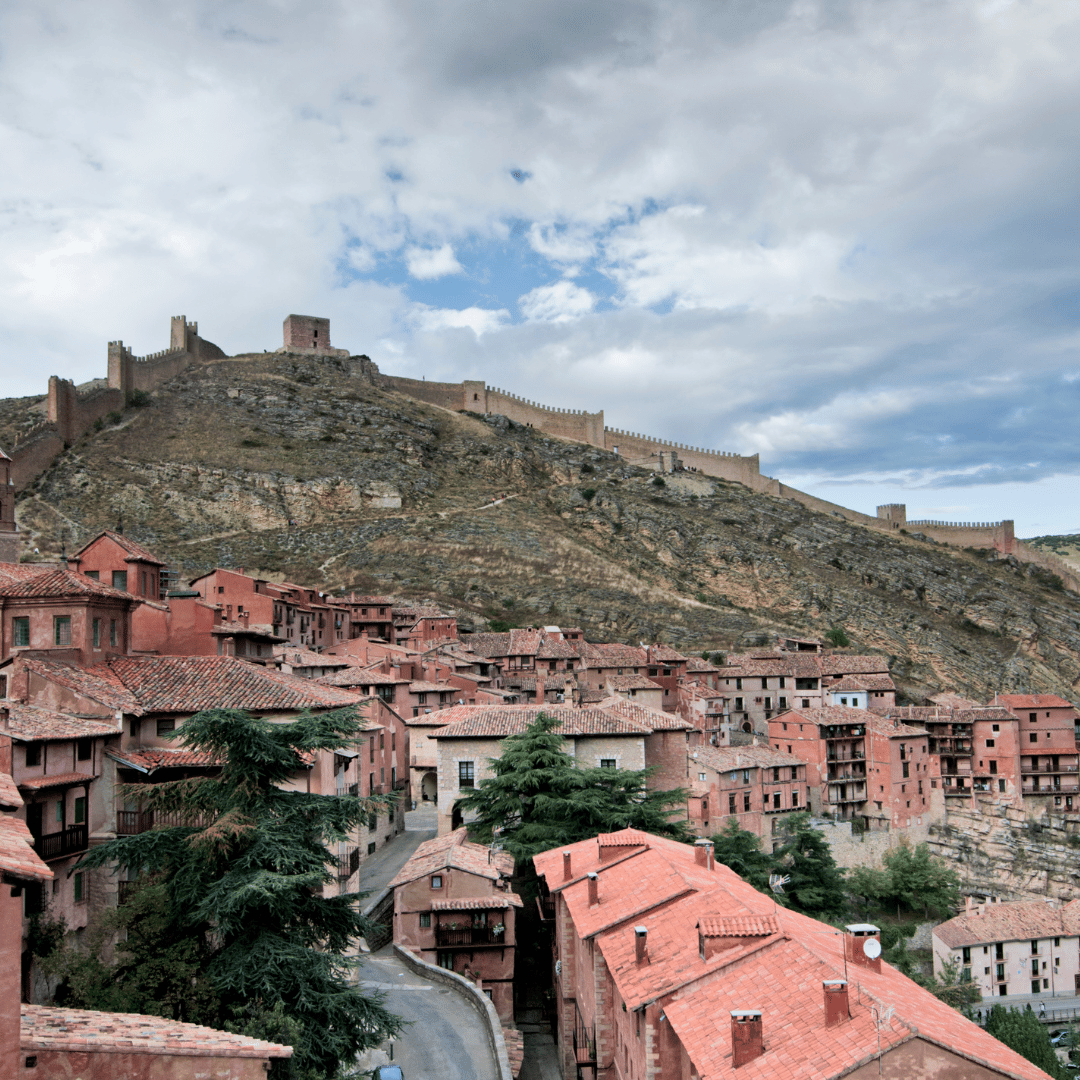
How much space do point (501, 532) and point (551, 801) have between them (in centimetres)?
7211

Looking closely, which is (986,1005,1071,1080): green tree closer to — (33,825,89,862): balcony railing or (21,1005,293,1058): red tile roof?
(33,825,89,862): balcony railing

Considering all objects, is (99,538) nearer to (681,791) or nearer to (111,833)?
(111,833)

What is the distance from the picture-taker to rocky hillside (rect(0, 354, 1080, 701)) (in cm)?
9038

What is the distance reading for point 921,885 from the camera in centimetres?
5334

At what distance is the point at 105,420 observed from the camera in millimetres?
106312

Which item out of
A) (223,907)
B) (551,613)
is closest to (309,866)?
(223,907)

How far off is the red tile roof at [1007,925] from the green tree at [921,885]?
1391mm

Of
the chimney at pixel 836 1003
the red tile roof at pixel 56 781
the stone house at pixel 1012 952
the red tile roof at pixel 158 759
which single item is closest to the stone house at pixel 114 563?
the red tile roof at pixel 158 759

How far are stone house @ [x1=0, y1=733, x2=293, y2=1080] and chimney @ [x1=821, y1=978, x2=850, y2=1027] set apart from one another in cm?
711

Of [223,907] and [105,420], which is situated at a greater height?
[105,420]

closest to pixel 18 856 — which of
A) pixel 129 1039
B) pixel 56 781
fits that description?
pixel 129 1039

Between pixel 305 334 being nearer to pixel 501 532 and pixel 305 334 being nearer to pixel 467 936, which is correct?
pixel 501 532

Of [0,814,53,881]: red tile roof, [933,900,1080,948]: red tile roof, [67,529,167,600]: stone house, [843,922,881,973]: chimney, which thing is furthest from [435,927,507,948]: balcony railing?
[933,900,1080,948]: red tile roof

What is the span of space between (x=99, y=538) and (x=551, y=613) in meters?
53.8
